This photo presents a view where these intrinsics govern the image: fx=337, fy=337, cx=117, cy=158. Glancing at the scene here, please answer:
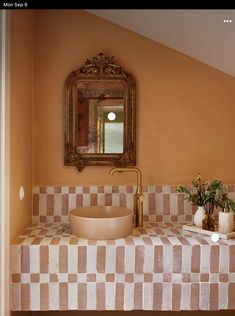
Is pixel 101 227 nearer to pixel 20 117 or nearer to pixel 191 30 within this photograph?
pixel 20 117

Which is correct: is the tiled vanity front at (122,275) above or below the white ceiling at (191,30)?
below

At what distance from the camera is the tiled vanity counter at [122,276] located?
1663mm

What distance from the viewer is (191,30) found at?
1904mm

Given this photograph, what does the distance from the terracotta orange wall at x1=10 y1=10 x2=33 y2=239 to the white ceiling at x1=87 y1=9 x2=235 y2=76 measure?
0.50 metres

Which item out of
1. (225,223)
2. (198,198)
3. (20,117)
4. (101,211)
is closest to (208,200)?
(198,198)

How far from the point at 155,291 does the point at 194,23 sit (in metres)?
1.42

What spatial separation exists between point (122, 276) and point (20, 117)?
999 millimetres

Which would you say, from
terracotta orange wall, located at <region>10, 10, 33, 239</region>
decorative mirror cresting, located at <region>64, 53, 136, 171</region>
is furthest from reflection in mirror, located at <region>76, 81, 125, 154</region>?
terracotta orange wall, located at <region>10, 10, 33, 239</region>

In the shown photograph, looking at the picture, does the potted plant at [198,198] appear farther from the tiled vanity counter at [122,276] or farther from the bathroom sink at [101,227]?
the bathroom sink at [101,227]

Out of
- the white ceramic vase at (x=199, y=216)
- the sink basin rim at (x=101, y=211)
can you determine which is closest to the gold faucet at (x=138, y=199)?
the sink basin rim at (x=101, y=211)

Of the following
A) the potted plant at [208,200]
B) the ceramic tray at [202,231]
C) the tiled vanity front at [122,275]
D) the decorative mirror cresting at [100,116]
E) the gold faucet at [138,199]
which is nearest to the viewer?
the tiled vanity front at [122,275]

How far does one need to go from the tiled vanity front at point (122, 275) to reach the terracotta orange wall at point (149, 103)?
581mm

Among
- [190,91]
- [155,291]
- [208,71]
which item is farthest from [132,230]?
[208,71]

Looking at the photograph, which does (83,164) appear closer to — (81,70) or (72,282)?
(81,70)
